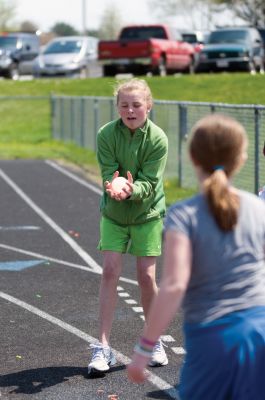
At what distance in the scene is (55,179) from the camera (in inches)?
851

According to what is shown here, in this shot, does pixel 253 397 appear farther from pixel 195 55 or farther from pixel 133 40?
pixel 195 55

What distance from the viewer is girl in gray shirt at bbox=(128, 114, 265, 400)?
4055 millimetres

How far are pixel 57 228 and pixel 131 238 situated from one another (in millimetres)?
7679

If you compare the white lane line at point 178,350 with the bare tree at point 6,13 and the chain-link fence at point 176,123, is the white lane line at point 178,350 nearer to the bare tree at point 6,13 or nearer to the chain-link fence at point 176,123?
the chain-link fence at point 176,123

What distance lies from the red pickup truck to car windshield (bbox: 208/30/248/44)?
1.31 metres

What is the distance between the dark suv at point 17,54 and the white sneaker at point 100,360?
1634 inches

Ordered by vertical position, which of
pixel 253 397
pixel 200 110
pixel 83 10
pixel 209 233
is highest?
pixel 209 233

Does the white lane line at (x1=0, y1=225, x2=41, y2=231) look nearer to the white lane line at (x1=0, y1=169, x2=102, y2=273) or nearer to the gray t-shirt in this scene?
the white lane line at (x1=0, y1=169, x2=102, y2=273)

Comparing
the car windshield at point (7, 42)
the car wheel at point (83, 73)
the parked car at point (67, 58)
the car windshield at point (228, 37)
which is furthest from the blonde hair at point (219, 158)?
the car windshield at point (7, 42)

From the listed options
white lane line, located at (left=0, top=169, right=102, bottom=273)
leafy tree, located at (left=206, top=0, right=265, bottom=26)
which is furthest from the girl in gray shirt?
leafy tree, located at (left=206, top=0, right=265, bottom=26)

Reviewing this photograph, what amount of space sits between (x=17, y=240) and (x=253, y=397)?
9.68 metres

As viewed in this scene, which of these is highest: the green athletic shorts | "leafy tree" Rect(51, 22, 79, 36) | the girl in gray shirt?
the girl in gray shirt

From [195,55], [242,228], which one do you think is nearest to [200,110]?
[242,228]

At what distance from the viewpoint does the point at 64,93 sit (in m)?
42.5
